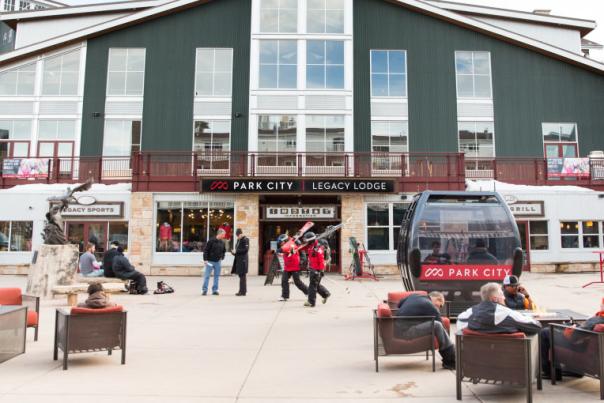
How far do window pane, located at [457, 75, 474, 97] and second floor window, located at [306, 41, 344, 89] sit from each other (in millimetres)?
6016

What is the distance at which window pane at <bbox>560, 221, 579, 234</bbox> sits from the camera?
75.6ft

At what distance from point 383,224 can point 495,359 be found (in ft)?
58.9

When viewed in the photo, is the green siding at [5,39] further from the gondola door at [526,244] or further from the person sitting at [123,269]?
the gondola door at [526,244]

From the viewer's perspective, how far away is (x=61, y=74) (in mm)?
25812

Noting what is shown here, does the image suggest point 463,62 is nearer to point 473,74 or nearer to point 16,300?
point 473,74

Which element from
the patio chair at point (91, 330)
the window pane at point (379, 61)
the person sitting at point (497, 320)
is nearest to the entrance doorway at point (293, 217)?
the window pane at point (379, 61)

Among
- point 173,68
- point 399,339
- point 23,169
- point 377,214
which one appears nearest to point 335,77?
point 377,214

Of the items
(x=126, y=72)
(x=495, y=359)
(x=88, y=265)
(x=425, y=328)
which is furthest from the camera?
(x=126, y=72)

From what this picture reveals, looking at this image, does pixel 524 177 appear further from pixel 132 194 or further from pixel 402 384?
pixel 402 384

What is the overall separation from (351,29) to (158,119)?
1035 centimetres

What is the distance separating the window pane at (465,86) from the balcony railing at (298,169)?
3881 mm

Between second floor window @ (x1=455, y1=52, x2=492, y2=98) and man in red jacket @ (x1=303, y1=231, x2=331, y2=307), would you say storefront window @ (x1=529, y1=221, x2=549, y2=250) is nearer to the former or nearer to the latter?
second floor window @ (x1=455, y1=52, x2=492, y2=98)

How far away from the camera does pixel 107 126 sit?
25375 millimetres

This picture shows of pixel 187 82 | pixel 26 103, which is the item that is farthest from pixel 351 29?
pixel 26 103
